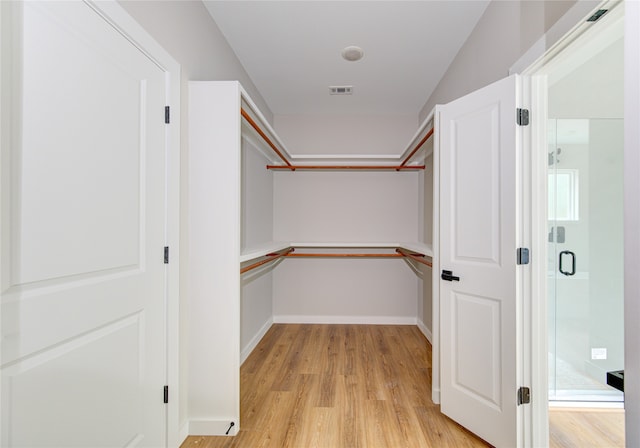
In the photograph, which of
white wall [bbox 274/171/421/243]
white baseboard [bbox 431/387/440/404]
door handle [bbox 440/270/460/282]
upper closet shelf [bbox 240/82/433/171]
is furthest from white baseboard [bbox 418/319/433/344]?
upper closet shelf [bbox 240/82/433/171]

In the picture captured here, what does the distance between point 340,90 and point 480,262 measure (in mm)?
2335

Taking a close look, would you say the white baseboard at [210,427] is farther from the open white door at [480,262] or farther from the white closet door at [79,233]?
the open white door at [480,262]

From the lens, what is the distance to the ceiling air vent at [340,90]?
3225mm

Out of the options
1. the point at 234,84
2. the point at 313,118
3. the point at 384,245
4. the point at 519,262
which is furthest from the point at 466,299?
the point at 313,118

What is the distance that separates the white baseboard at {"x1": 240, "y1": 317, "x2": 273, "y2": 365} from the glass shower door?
255 cm

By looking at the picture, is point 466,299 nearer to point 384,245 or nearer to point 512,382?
point 512,382

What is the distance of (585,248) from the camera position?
2609 millimetres

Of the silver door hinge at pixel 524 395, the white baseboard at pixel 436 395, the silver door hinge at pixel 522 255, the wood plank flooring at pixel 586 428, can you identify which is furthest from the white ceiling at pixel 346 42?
the wood plank flooring at pixel 586 428

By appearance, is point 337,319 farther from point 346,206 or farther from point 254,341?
point 346,206

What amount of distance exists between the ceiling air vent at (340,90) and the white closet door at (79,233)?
80.6 inches

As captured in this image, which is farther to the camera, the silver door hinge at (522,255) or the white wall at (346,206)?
the white wall at (346,206)

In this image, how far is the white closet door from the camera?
90 cm

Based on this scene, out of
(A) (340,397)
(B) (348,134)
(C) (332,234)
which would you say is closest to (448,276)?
(A) (340,397)

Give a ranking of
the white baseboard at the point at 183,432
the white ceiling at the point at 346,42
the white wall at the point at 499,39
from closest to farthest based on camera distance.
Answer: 1. the white wall at the point at 499,39
2. the white baseboard at the point at 183,432
3. the white ceiling at the point at 346,42
